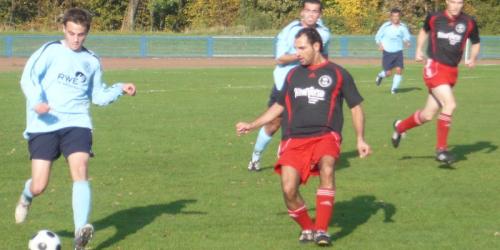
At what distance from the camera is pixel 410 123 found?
12805mm

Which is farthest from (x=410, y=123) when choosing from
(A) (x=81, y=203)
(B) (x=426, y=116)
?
(A) (x=81, y=203)

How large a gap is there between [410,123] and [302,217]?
5.38 metres

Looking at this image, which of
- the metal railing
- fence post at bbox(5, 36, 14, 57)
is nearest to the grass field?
fence post at bbox(5, 36, 14, 57)

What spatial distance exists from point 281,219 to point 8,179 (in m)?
3.68

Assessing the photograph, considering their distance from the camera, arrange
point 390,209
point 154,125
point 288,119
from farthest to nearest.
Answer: point 154,125 < point 390,209 < point 288,119

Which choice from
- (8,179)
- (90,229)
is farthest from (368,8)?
(90,229)

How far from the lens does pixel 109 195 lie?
10023 mm

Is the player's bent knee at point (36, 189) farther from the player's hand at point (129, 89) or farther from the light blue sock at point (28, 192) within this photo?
the player's hand at point (129, 89)

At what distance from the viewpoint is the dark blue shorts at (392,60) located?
83.0 ft

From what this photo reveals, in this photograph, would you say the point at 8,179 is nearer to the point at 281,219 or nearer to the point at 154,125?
the point at 281,219

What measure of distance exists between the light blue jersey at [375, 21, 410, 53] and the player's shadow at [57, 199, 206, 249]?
16.5 meters

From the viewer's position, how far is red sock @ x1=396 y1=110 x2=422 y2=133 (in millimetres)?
12688

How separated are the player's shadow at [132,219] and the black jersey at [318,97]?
164 cm

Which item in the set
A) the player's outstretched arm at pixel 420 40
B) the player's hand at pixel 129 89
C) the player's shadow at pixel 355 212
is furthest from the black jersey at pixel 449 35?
the player's hand at pixel 129 89
